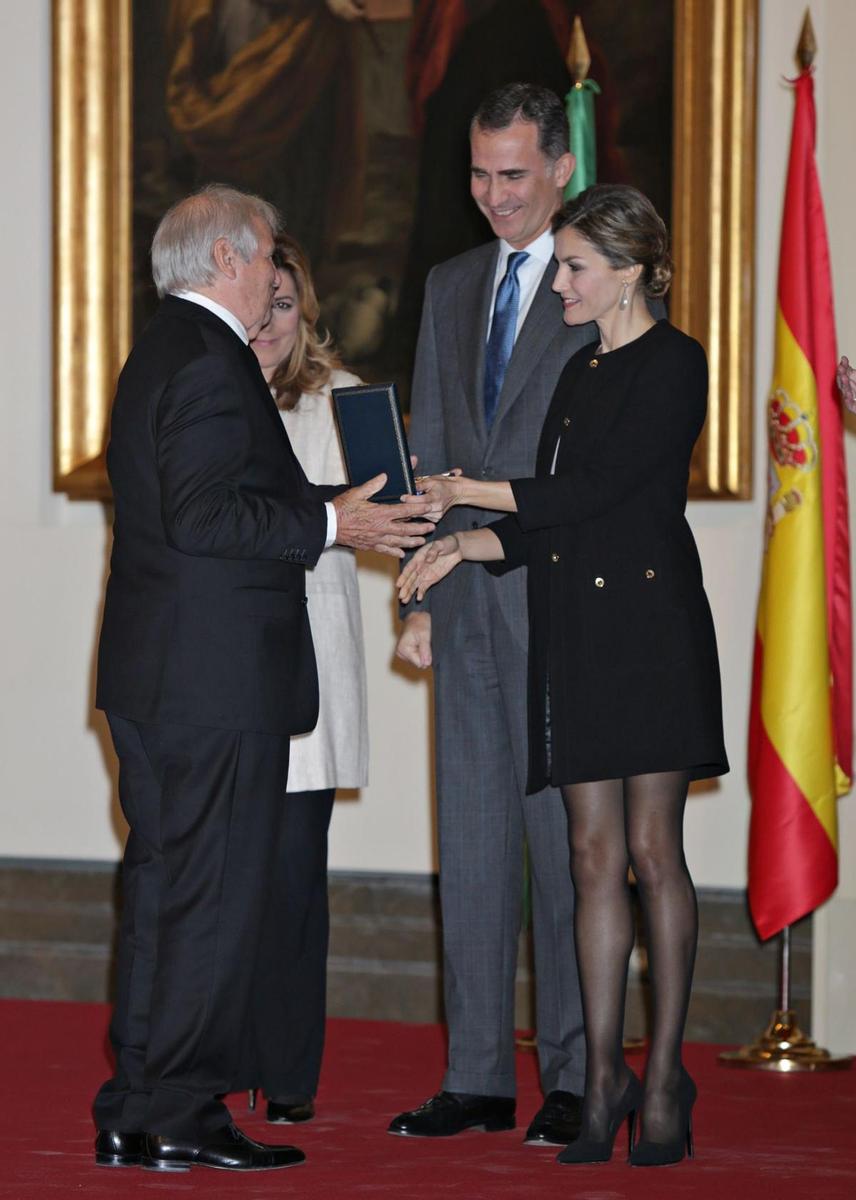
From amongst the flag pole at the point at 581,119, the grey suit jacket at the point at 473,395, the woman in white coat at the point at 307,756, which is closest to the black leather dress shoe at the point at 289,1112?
the woman in white coat at the point at 307,756

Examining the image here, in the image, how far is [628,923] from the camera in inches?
137

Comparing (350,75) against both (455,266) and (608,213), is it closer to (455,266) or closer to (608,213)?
(455,266)

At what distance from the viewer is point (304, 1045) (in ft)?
13.6

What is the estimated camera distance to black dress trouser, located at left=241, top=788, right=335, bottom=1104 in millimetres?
4113

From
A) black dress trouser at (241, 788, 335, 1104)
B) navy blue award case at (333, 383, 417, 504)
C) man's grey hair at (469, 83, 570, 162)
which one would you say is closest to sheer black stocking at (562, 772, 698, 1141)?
navy blue award case at (333, 383, 417, 504)

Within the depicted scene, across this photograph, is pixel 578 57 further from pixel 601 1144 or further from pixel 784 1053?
pixel 601 1144

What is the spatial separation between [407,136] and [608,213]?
2427mm

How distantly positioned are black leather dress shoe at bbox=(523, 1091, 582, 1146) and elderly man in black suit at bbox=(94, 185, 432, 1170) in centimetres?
55

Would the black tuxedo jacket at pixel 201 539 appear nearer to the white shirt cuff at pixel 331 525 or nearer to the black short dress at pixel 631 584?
the white shirt cuff at pixel 331 525

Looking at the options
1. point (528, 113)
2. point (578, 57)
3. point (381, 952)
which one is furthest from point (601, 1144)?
point (578, 57)

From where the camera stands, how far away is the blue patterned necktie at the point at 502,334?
4055 mm

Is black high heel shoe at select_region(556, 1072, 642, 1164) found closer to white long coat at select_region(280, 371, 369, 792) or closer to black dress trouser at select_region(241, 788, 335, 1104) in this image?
black dress trouser at select_region(241, 788, 335, 1104)

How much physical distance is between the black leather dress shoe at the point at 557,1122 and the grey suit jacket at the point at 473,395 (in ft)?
3.29

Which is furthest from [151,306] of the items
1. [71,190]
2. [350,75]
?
[350,75]
